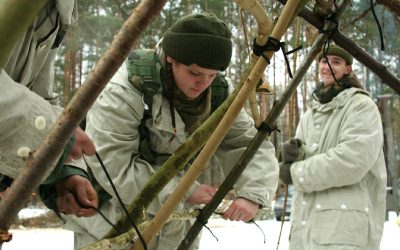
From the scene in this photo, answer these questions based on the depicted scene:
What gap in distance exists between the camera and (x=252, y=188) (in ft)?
6.40

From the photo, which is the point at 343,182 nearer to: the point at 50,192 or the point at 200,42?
the point at 200,42

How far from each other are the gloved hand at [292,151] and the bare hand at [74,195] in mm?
1952

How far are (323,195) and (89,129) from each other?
1.41m

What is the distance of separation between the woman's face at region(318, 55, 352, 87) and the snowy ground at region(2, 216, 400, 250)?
129 inches

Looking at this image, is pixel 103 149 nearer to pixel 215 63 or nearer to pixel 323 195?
pixel 215 63

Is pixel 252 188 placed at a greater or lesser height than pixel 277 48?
lesser

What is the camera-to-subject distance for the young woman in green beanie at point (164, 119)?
1810 millimetres

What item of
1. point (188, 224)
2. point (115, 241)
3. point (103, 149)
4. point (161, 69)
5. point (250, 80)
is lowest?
point (188, 224)

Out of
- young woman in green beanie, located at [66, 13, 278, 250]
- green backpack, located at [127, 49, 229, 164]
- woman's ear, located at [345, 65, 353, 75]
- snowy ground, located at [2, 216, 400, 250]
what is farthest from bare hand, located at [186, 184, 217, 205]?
snowy ground, located at [2, 216, 400, 250]

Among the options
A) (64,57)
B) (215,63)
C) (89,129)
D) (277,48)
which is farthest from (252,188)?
(64,57)

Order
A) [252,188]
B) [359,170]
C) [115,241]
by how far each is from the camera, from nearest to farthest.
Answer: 1. [115,241]
2. [252,188]
3. [359,170]

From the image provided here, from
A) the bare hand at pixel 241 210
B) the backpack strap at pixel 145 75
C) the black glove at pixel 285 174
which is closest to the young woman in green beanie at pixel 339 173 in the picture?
the black glove at pixel 285 174

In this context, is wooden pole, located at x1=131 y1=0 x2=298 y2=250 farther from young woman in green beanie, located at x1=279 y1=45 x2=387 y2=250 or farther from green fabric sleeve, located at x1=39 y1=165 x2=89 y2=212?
young woman in green beanie, located at x1=279 y1=45 x2=387 y2=250

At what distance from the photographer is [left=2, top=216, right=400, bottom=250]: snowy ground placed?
6.87 m
